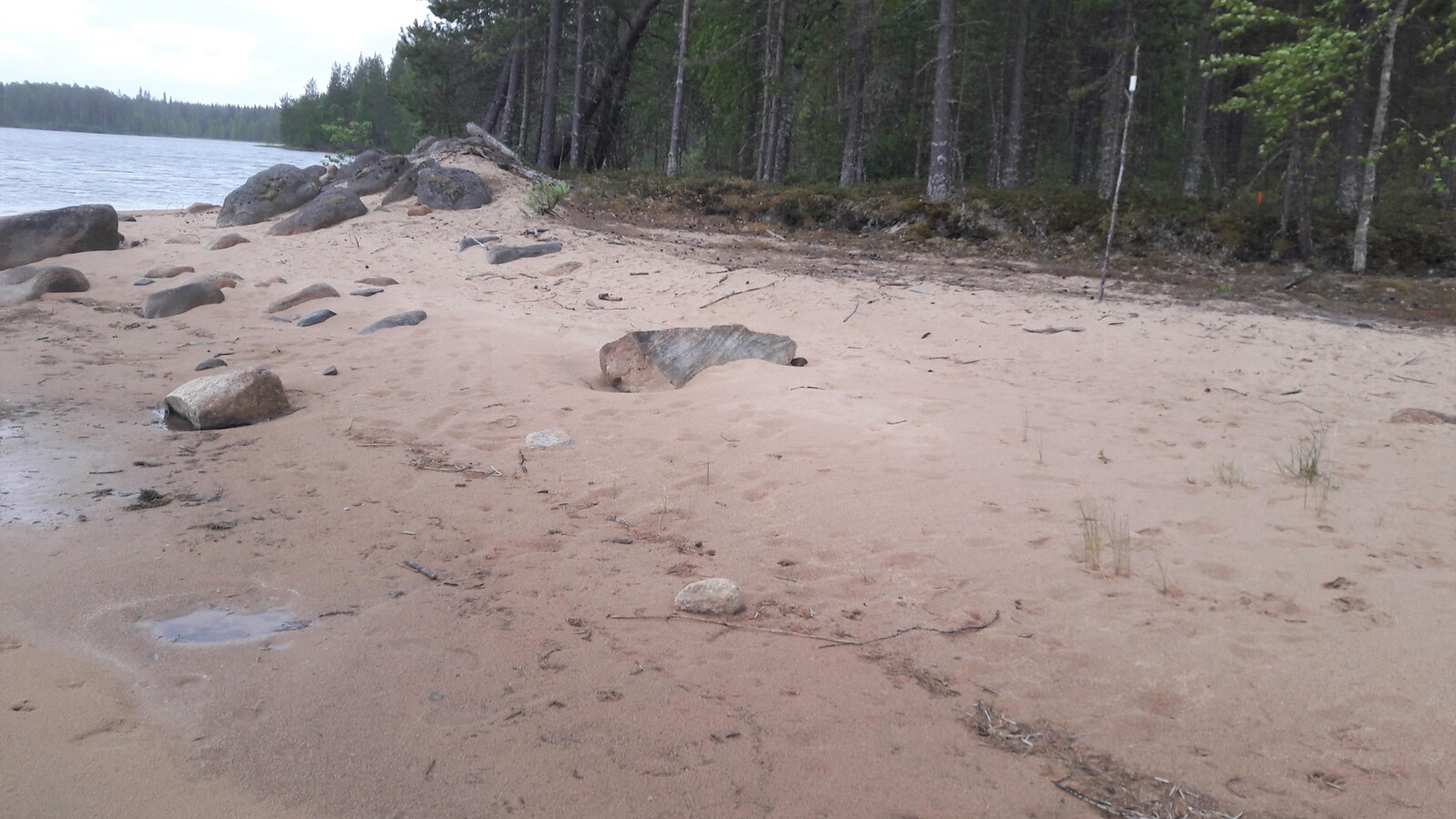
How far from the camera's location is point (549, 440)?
18.6 feet

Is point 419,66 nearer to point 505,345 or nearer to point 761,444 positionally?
point 505,345

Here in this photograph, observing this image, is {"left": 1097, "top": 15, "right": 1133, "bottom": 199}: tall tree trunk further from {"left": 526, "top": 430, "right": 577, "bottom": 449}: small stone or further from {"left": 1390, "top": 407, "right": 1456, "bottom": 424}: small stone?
{"left": 526, "top": 430, "right": 577, "bottom": 449}: small stone

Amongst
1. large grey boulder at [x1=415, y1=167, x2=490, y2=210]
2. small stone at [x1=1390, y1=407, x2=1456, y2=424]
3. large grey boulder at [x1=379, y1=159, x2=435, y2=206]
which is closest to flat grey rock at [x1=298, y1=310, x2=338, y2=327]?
large grey boulder at [x1=415, y1=167, x2=490, y2=210]

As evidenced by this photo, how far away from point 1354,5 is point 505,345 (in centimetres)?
1411

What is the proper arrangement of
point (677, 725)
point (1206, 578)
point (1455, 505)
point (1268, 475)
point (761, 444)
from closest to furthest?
point (677, 725)
point (1206, 578)
point (1455, 505)
point (1268, 475)
point (761, 444)

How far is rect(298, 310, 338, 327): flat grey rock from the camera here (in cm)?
909

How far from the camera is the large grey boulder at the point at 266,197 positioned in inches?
648

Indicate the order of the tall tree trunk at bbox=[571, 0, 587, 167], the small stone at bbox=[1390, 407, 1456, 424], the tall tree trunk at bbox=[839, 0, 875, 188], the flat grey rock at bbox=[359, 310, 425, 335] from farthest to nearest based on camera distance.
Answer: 1. the tall tree trunk at bbox=[571, 0, 587, 167]
2. the tall tree trunk at bbox=[839, 0, 875, 188]
3. the flat grey rock at bbox=[359, 310, 425, 335]
4. the small stone at bbox=[1390, 407, 1456, 424]

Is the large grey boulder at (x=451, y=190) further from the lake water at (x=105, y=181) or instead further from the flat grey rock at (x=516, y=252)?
the lake water at (x=105, y=181)

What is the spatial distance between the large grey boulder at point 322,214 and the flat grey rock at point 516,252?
14.9 feet

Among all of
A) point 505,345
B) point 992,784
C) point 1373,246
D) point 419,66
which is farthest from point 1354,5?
point 419,66

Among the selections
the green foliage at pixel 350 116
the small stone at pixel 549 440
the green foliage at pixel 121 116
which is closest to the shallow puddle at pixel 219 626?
the small stone at pixel 549 440

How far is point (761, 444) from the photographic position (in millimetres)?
5402

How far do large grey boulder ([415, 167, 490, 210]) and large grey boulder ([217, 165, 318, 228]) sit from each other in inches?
95.4
